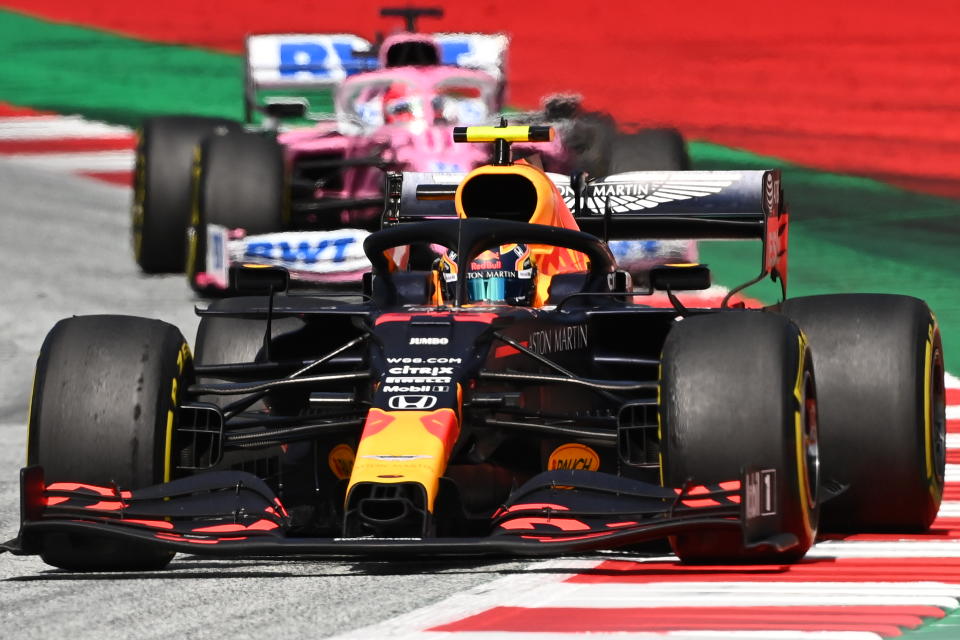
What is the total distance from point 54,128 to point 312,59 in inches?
262

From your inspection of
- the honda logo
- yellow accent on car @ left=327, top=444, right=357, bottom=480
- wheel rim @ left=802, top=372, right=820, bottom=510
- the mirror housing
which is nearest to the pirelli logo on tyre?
wheel rim @ left=802, top=372, right=820, bottom=510

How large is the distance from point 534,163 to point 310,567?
327 centimetres

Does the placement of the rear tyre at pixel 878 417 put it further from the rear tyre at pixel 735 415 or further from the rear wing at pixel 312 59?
the rear wing at pixel 312 59

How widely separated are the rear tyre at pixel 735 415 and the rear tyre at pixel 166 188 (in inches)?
449

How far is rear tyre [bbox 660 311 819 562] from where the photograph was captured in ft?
25.7

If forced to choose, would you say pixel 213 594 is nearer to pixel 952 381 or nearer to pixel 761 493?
pixel 761 493

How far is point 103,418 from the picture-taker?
8219mm

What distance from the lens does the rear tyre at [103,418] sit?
8.20 meters

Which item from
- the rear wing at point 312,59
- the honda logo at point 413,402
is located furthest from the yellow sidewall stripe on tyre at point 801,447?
the rear wing at point 312,59

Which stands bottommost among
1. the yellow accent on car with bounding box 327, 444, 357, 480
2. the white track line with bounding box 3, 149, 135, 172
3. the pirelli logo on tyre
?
the yellow accent on car with bounding box 327, 444, 357, 480

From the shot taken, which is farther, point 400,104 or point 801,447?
point 400,104

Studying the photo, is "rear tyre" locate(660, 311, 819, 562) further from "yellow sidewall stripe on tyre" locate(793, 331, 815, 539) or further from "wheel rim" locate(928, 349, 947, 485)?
"wheel rim" locate(928, 349, 947, 485)

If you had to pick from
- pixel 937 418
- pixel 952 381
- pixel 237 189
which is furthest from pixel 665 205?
pixel 237 189

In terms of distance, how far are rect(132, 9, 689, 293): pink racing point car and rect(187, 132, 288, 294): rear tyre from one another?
1cm
